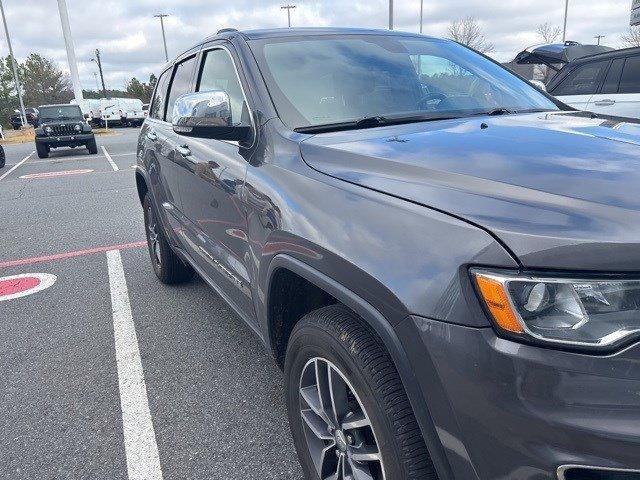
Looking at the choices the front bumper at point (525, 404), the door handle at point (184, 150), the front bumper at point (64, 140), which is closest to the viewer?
the front bumper at point (525, 404)

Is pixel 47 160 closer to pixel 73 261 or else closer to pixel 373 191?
pixel 73 261

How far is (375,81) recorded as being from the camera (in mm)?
2617

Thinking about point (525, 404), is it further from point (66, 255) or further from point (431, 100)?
point (66, 255)

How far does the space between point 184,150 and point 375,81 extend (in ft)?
4.15

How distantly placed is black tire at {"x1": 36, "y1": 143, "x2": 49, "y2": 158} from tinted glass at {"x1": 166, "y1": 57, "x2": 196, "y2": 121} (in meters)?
16.8

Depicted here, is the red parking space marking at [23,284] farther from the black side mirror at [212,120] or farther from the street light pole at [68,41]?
the street light pole at [68,41]

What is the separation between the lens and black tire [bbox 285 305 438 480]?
56.4 inches

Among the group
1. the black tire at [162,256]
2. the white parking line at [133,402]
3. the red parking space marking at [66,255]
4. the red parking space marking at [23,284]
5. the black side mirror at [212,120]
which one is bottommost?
the red parking space marking at [66,255]

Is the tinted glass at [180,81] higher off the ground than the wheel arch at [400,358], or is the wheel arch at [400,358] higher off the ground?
the tinted glass at [180,81]

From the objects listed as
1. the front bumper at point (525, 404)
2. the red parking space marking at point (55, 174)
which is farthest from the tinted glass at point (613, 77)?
the red parking space marking at point (55, 174)

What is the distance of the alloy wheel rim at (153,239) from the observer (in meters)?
4.57

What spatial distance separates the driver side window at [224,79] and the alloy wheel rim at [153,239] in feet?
5.41

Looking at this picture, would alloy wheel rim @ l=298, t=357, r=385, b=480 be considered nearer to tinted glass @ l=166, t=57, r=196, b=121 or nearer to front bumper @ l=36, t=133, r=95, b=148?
tinted glass @ l=166, t=57, r=196, b=121

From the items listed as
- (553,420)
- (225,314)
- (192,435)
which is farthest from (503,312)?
(225,314)
